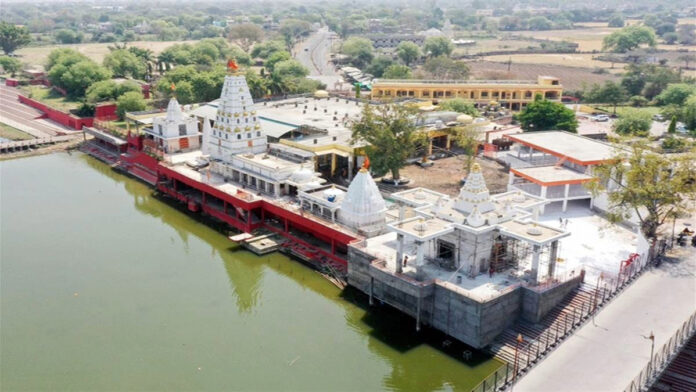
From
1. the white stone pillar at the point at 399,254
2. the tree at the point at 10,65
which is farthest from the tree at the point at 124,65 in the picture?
the white stone pillar at the point at 399,254

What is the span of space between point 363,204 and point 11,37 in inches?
4494

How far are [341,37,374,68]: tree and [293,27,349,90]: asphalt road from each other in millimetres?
4509

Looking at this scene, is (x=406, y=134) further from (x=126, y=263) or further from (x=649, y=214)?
(x=126, y=263)

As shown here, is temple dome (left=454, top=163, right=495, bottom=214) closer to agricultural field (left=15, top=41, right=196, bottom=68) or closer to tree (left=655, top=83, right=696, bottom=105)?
tree (left=655, top=83, right=696, bottom=105)

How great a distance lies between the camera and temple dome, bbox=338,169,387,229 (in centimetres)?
3747

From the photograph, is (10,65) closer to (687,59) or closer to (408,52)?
(408,52)

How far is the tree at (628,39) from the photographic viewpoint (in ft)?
474

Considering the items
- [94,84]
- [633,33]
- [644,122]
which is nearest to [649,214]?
[644,122]

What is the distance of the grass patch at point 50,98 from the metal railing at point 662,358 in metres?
73.9

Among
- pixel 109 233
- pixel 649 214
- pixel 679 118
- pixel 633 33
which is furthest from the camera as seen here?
pixel 633 33

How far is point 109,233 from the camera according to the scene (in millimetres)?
43969

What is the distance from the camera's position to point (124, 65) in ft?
312

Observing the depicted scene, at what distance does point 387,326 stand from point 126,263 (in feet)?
57.0

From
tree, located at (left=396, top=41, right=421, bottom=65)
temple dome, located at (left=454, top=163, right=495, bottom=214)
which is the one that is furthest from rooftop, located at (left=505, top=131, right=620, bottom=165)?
tree, located at (left=396, top=41, right=421, bottom=65)
